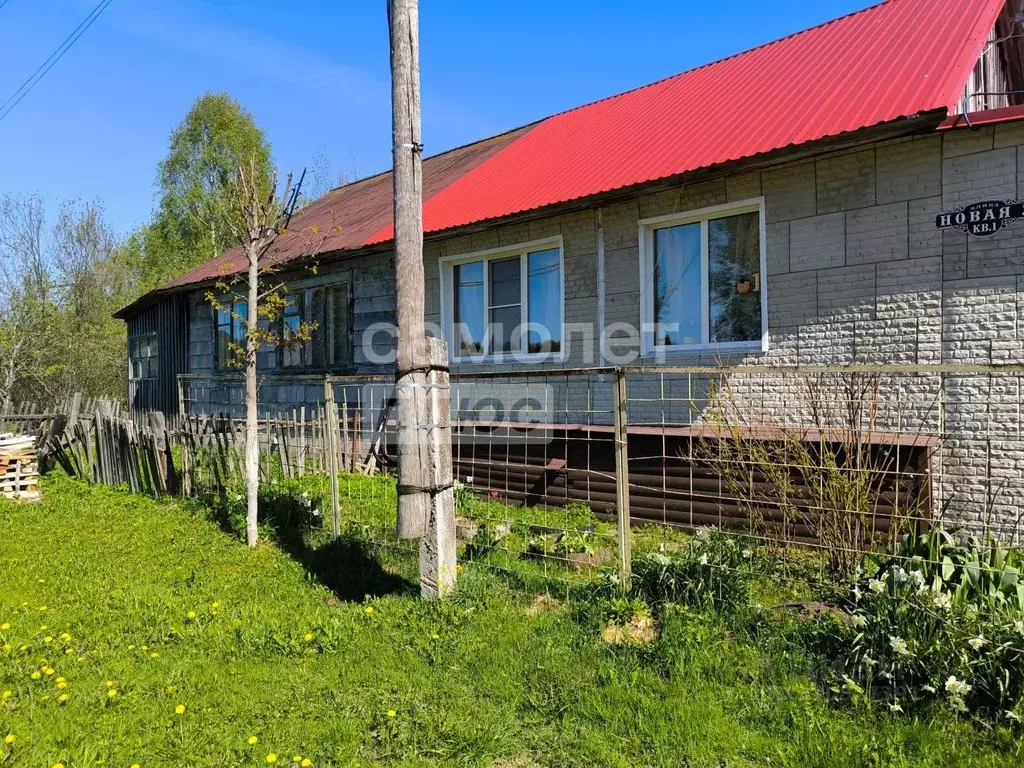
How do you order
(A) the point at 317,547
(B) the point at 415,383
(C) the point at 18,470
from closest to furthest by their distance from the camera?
1. (B) the point at 415,383
2. (A) the point at 317,547
3. (C) the point at 18,470

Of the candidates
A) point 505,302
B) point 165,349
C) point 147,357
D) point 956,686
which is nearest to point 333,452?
point 505,302

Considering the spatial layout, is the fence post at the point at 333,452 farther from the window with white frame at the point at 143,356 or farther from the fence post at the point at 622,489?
the window with white frame at the point at 143,356

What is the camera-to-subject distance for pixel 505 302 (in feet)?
32.3

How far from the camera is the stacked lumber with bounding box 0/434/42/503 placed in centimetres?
893

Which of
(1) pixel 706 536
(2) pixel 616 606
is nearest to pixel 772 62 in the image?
(1) pixel 706 536

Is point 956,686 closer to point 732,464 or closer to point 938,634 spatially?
point 938,634

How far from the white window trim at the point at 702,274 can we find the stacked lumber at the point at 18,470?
7966 mm

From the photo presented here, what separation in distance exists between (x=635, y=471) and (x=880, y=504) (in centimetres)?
255

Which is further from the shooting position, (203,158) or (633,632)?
(203,158)

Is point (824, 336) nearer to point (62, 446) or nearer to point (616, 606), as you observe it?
point (616, 606)

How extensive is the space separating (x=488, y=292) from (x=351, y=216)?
6100 millimetres

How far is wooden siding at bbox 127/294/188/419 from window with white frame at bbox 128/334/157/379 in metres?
0.17

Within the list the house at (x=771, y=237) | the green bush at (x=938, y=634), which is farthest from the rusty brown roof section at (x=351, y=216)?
the green bush at (x=938, y=634)

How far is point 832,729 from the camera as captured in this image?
300 cm
